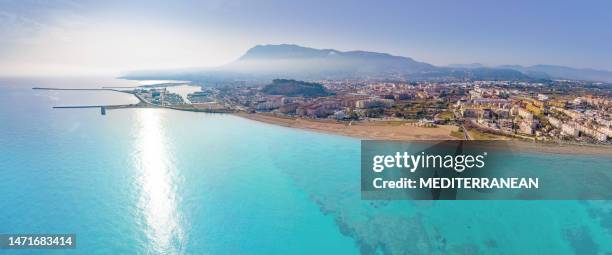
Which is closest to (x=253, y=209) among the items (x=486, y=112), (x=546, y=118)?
(x=486, y=112)

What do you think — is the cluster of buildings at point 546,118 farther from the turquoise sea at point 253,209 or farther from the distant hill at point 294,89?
the distant hill at point 294,89

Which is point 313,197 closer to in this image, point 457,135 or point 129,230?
point 129,230

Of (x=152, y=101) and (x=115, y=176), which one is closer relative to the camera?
(x=115, y=176)

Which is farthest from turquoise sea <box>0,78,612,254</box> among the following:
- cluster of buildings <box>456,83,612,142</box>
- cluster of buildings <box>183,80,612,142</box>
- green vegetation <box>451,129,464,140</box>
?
cluster of buildings <box>183,80,612,142</box>

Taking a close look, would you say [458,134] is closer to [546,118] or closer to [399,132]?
[399,132]

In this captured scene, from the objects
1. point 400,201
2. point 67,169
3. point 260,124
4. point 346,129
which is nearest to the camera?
point 400,201

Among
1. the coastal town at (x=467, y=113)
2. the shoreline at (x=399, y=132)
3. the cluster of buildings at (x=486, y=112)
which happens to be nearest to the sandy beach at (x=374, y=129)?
the shoreline at (x=399, y=132)

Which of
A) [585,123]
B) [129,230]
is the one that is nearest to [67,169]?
[129,230]
